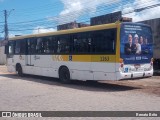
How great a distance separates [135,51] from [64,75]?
4555mm

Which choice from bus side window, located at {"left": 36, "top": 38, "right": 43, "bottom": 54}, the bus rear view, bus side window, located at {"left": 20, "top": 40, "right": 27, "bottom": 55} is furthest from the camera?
bus side window, located at {"left": 20, "top": 40, "right": 27, "bottom": 55}

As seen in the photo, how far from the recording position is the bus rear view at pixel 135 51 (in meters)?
Result: 14.0

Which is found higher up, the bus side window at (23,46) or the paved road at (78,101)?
the bus side window at (23,46)

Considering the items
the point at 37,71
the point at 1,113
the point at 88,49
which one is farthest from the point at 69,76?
the point at 1,113

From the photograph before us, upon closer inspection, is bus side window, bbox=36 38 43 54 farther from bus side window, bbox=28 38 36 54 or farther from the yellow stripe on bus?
the yellow stripe on bus

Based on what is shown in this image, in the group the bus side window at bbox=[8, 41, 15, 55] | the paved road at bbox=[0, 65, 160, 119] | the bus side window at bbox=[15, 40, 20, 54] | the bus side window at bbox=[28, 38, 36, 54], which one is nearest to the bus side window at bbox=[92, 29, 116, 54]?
the paved road at bbox=[0, 65, 160, 119]

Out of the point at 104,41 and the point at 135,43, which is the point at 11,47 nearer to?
the point at 104,41

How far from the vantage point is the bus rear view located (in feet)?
45.9

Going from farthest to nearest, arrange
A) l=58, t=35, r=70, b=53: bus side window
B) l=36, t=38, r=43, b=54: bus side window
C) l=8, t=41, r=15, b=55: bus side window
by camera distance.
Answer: l=8, t=41, r=15, b=55: bus side window < l=36, t=38, r=43, b=54: bus side window < l=58, t=35, r=70, b=53: bus side window

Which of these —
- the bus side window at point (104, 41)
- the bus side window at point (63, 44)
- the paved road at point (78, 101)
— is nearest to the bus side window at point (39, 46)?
the bus side window at point (63, 44)

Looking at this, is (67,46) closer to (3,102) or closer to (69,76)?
(69,76)

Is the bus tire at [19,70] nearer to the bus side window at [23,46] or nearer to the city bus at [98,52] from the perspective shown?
the bus side window at [23,46]

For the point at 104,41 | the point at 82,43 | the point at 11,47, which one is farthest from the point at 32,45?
the point at 104,41

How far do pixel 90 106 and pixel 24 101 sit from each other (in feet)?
8.41
